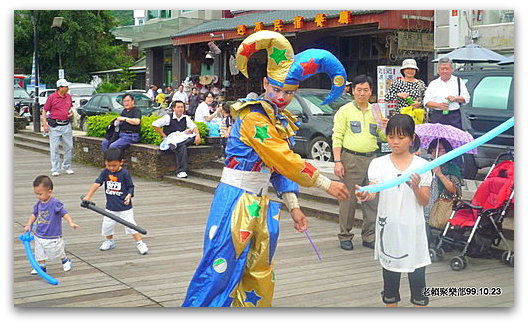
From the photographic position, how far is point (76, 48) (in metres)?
6.62

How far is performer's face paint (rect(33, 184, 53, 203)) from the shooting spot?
5129 mm

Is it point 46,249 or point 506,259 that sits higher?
point 46,249

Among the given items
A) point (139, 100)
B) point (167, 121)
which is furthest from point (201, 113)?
point (139, 100)

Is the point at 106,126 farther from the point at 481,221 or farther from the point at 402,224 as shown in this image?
the point at 402,224

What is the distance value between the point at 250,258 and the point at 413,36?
505 centimetres

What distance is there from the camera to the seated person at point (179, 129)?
9375 millimetres

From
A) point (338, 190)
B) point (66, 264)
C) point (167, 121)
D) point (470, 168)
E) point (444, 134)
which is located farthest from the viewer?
point (167, 121)

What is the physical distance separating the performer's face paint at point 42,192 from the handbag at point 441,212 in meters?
3.17

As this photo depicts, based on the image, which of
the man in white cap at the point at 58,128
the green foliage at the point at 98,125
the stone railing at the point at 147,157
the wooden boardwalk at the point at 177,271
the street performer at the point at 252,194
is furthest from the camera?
the green foliage at the point at 98,125

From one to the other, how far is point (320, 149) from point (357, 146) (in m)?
3.56

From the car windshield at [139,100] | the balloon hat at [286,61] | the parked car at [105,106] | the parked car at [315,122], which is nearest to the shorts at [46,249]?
the balloon hat at [286,61]

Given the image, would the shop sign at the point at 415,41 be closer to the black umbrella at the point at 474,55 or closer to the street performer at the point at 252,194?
the black umbrella at the point at 474,55

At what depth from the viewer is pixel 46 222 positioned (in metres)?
5.21

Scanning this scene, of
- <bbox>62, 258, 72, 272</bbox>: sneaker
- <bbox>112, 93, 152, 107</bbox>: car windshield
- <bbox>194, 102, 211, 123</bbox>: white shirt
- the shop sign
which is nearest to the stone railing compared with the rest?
<bbox>194, 102, 211, 123</bbox>: white shirt
